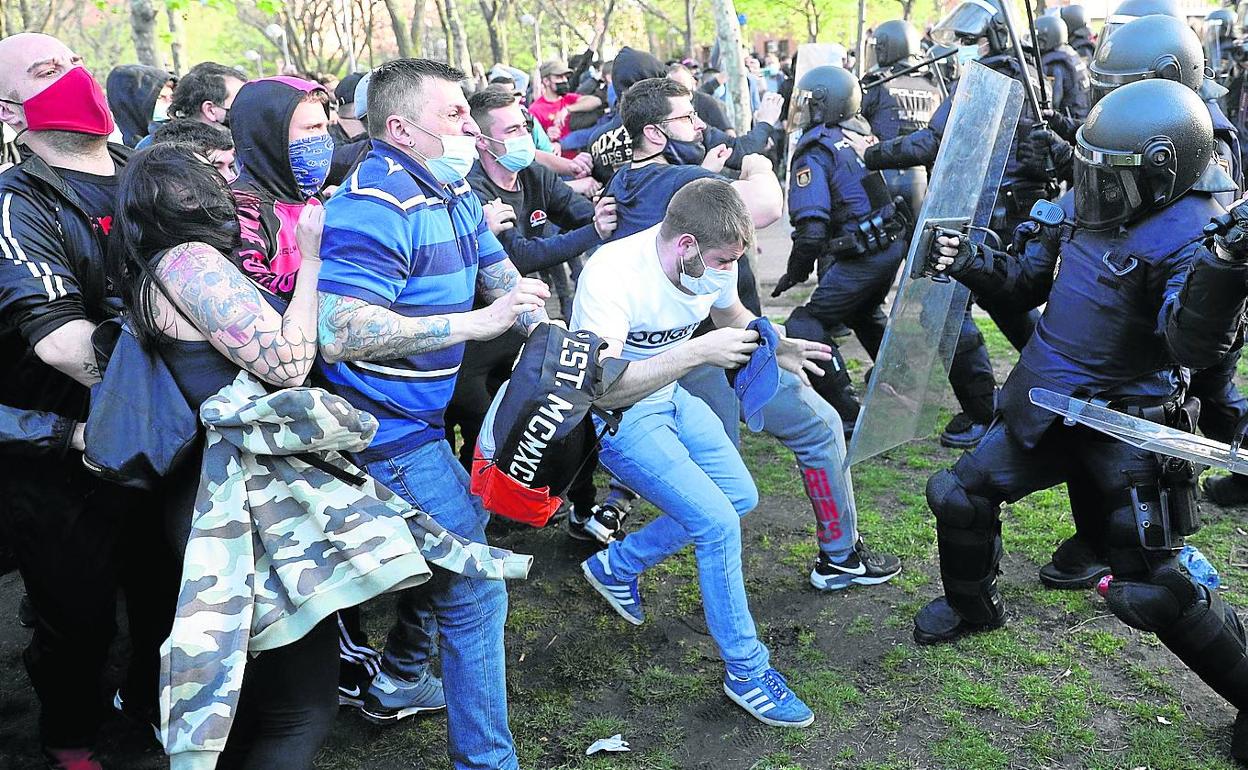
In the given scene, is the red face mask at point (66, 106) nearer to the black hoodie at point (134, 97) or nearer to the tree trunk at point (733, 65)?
the black hoodie at point (134, 97)

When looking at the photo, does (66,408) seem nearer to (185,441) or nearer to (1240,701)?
(185,441)

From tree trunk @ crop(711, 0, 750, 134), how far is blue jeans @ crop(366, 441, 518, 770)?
5.90 meters

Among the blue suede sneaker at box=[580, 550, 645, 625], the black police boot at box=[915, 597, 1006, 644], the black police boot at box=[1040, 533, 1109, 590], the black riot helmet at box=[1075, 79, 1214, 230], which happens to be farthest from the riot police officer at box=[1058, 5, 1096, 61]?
the blue suede sneaker at box=[580, 550, 645, 625]

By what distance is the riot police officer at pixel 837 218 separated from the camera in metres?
5.74

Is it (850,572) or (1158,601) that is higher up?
(1158,601)

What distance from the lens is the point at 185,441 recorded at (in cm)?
236

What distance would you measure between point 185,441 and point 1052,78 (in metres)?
6.24

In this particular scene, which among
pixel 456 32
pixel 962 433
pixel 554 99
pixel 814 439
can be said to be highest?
pixel 814 439

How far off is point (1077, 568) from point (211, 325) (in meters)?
3.38

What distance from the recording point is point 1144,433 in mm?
2910

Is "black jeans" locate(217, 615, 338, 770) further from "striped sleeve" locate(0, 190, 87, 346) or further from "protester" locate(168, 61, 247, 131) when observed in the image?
"protester" locate(168, 61, 247, 131)

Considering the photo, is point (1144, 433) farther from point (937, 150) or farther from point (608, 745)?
point (937, 150)

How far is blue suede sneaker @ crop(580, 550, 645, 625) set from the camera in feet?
13.3

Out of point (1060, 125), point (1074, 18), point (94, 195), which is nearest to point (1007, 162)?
point (1060, 125)
